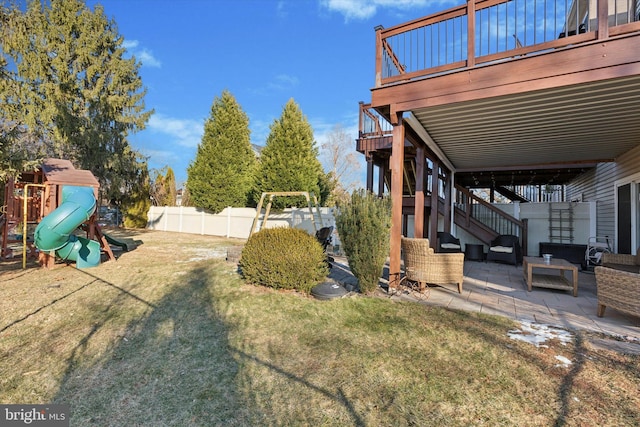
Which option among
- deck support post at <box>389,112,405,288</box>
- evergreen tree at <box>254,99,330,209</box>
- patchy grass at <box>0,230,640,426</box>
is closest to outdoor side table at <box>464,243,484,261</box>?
deck support post at <box>389,112,405,288</box>

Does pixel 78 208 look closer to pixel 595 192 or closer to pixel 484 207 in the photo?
pixel 484 207

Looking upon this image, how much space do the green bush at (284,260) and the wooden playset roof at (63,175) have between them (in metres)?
4.78

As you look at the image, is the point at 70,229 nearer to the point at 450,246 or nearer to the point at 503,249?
the point at 450,246

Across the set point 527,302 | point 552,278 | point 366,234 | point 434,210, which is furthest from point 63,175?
point 552,278

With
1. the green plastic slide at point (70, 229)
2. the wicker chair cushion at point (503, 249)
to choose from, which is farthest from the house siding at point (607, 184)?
the green plastic slide at point (70, 229)

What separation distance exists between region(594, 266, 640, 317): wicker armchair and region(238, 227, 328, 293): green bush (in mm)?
3666

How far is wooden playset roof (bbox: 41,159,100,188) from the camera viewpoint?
662 cm

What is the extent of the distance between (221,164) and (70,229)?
384 inches

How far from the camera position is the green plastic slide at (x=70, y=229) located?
19.1 ft

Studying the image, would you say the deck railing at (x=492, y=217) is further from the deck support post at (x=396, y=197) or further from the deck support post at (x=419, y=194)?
the deck support post at (x=396, y=197)

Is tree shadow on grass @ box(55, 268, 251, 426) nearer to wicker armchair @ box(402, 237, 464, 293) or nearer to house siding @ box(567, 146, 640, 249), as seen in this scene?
wicker armchair @ box(402, 237, 464, 293)

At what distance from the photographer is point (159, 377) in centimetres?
265

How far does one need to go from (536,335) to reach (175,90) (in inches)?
1079

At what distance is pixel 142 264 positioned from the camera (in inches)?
286
